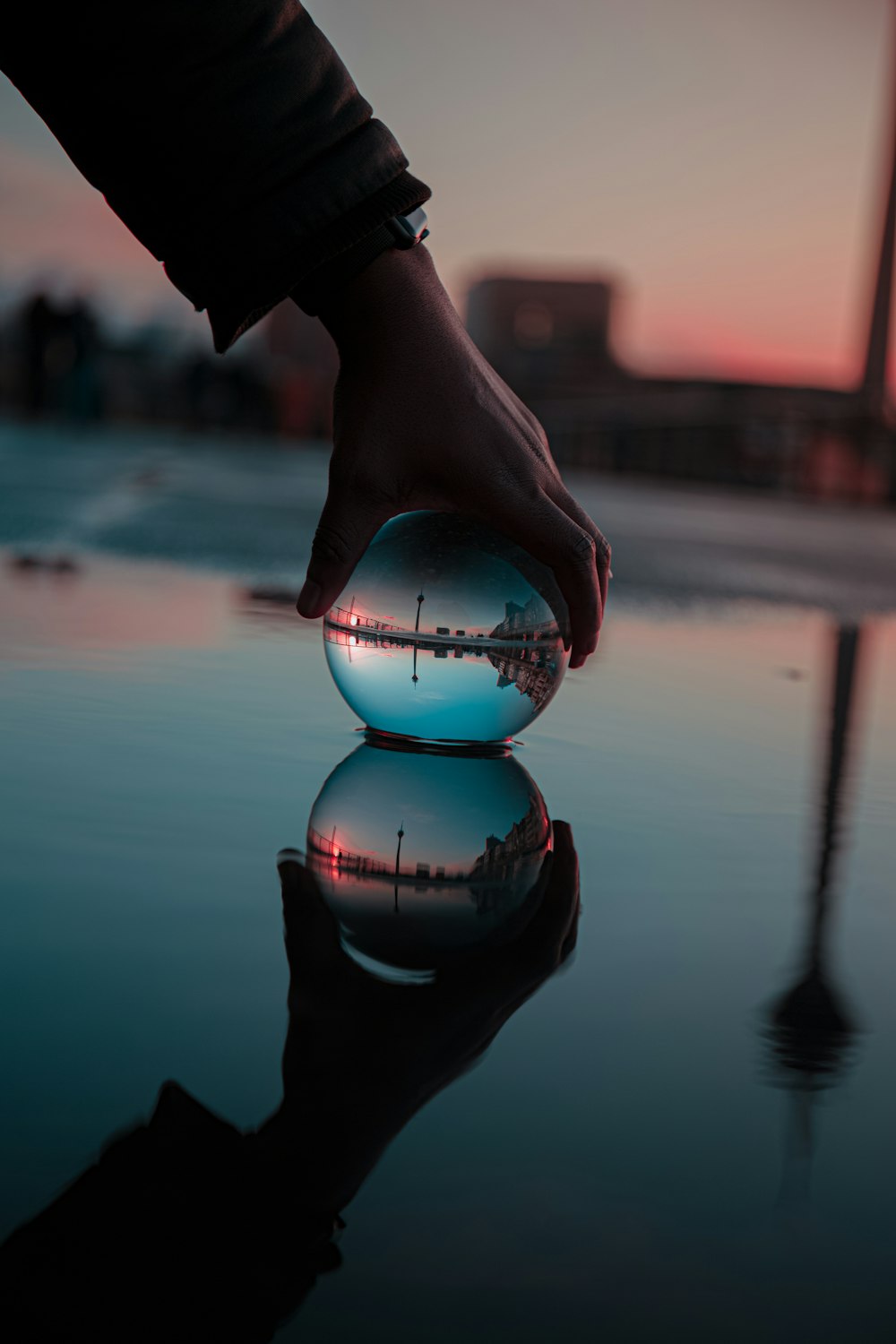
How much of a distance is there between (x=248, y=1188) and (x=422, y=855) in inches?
15.9

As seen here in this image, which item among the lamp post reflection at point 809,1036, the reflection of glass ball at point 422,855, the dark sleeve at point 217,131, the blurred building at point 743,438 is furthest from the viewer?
the blurred building at point 743,438

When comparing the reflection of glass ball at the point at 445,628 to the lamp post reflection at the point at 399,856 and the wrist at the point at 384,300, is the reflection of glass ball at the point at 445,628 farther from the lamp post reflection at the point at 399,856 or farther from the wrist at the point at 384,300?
the lamp post reflection at the point at 399,856

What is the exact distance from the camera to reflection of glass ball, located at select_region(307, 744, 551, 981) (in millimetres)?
631

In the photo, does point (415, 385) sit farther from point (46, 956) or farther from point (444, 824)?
point (46, 956)

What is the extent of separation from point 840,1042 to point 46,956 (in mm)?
340

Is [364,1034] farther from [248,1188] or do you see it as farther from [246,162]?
[246,162]

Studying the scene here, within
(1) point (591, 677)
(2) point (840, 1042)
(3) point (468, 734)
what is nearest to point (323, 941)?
(2) point (840, 1042)

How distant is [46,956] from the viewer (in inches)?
22.4

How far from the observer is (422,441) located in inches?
40.9

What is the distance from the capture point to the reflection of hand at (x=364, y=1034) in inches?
16.4

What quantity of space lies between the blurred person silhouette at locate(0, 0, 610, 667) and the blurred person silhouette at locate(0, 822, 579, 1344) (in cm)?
48

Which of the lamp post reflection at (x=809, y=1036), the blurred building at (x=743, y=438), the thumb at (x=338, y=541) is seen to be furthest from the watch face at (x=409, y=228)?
the blurred building at (x=743, y=438)

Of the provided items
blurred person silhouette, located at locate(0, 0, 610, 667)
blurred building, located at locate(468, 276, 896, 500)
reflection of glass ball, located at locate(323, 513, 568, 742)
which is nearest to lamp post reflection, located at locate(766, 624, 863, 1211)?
reflection of glass ball, located at locate(323, 513, 568, 742)

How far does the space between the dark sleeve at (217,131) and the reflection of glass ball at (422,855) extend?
35cm
